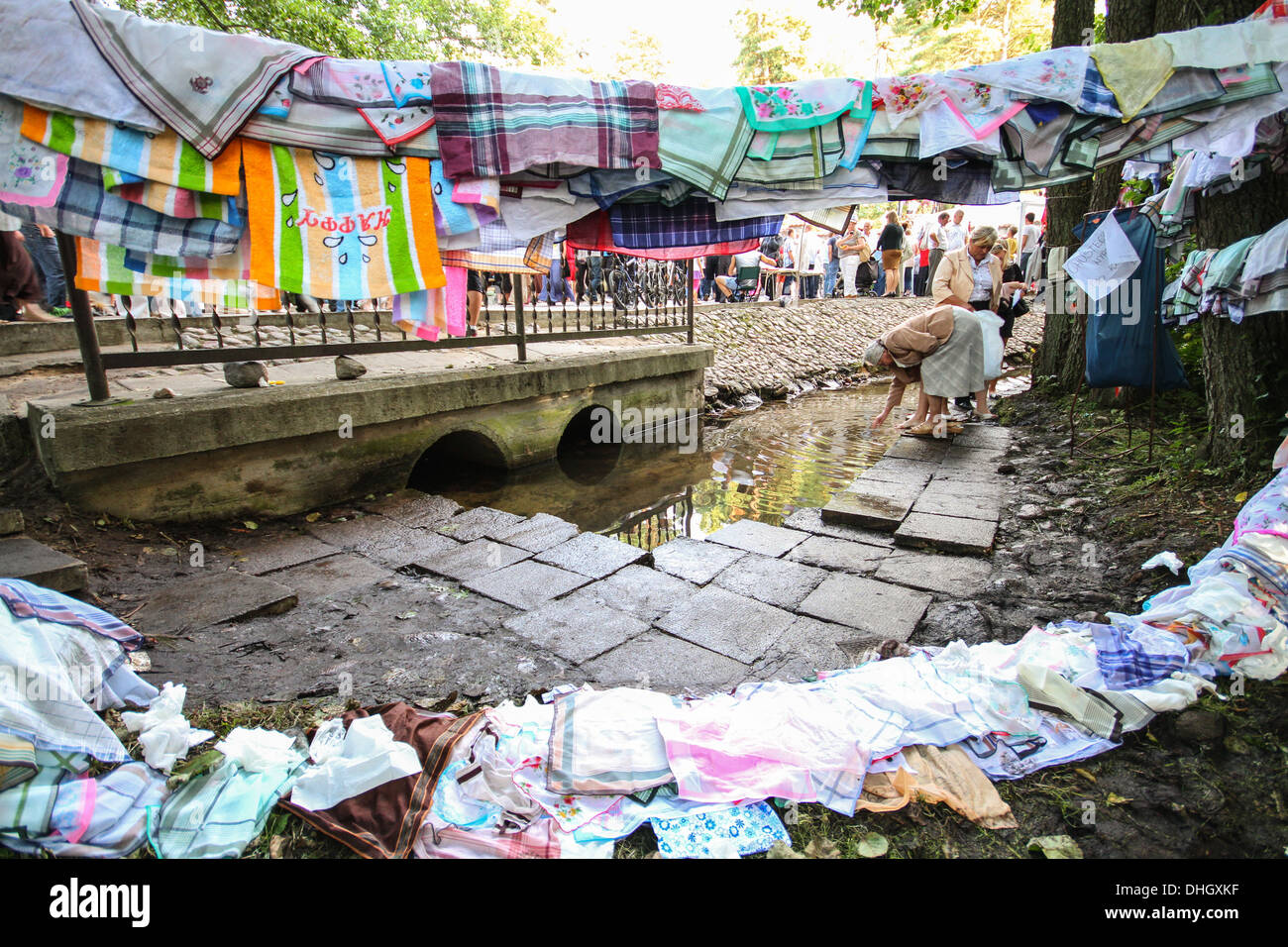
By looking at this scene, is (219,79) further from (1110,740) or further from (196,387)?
→ (1110,740)

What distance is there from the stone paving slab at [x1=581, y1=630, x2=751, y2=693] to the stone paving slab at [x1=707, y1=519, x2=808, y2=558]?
1355 millimetres

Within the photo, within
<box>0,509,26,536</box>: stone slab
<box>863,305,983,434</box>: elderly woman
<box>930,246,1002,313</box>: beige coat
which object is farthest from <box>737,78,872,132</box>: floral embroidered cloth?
<box>0,509,26,536</box>: stone slab

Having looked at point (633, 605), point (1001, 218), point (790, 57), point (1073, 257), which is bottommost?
point (633, 605)

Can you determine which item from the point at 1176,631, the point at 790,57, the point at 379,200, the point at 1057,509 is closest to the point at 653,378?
the point at 1057,509

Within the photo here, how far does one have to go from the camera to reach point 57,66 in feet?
8.30

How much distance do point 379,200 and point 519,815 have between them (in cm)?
268

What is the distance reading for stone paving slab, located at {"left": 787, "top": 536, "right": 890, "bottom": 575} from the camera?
4.20 m

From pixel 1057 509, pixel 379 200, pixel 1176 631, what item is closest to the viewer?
pixel 1176 631

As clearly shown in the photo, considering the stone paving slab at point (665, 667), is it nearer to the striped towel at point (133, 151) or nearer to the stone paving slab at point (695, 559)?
the stone paving slab at point (695, 559)

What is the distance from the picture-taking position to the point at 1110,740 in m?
2.23

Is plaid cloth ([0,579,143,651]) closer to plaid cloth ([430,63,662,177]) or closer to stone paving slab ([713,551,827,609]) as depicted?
plaid cloth ([430,63,662,177])

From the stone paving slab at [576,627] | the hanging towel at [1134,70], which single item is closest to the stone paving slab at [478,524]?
the stone paving slab at [576,627]

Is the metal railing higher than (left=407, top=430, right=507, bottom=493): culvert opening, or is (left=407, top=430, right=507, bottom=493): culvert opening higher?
the metal railing

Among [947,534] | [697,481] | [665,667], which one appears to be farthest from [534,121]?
[697,481]
